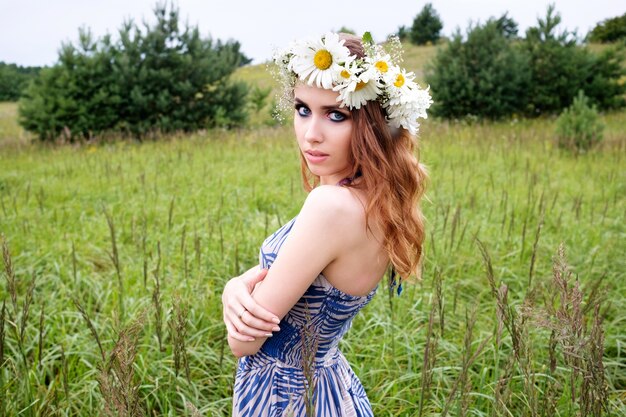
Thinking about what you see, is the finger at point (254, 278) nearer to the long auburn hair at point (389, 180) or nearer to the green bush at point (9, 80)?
the long auburn hair at point (389, 180)

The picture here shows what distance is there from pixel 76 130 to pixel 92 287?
9291mm

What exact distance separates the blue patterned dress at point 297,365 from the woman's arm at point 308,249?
0.13 meters

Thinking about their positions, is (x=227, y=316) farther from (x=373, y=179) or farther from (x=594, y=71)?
(x=594, y=71)

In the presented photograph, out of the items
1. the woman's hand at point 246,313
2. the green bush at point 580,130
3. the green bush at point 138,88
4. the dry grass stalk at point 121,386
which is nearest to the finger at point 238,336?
the woman's hand at point 246,313

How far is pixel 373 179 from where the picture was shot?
1.32 metres

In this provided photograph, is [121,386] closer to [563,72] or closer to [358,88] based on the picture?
[358,88]

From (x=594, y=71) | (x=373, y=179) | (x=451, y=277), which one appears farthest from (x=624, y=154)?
(x=594, y=71)

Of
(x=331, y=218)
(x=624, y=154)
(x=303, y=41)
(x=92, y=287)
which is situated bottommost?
(x=624, y=154)

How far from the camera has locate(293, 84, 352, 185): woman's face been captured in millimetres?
1354

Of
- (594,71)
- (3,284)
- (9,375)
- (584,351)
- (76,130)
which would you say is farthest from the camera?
(594,71)

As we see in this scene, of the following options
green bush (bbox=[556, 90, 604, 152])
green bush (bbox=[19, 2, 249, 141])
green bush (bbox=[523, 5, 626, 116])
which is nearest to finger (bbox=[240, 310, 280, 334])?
green bush (bbox=[556, 90, 604, 152])

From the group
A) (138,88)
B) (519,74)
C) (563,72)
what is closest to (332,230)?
(138,88)

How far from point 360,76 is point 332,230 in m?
0.44

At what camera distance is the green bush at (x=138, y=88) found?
11109mm
